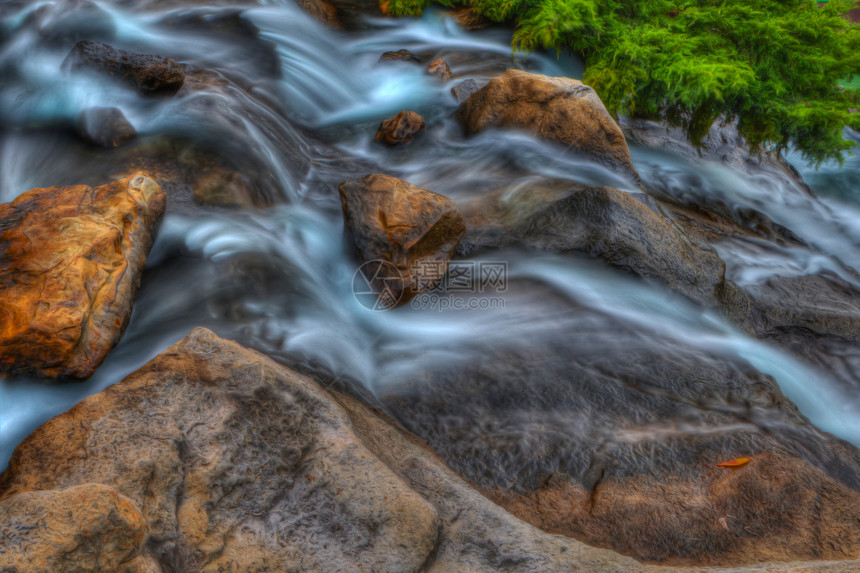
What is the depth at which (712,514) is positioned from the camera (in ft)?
8.32

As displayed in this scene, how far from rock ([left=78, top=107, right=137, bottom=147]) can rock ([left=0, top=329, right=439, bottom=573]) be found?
2737 mm


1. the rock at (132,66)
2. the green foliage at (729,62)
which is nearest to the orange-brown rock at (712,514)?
the green foliage at (729,62)

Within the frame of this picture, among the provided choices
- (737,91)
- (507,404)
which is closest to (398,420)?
(507,404)

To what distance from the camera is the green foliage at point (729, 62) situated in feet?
19.1

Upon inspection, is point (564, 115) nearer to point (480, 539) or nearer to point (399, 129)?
point (399, 129)

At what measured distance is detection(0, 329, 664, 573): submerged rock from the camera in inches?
73.4

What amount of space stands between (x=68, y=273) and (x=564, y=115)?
4221 millimetres

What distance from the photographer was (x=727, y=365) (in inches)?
137

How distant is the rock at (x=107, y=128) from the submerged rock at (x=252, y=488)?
2.74 meters

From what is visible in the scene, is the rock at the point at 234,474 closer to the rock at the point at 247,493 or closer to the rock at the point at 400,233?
the rock at the point at 247,493

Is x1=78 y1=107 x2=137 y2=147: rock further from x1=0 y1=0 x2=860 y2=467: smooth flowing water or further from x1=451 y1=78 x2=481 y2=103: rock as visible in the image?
x1=451 y1=78 x2=481 y2=103: rock

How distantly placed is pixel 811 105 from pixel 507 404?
5.21 m

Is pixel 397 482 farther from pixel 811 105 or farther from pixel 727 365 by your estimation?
pixel 811 105

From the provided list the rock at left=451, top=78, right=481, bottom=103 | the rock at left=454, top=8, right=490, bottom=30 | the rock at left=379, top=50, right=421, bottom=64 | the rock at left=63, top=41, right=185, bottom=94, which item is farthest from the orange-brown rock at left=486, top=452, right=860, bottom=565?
the rock at left=454, top=8, right=490, bottom=30
